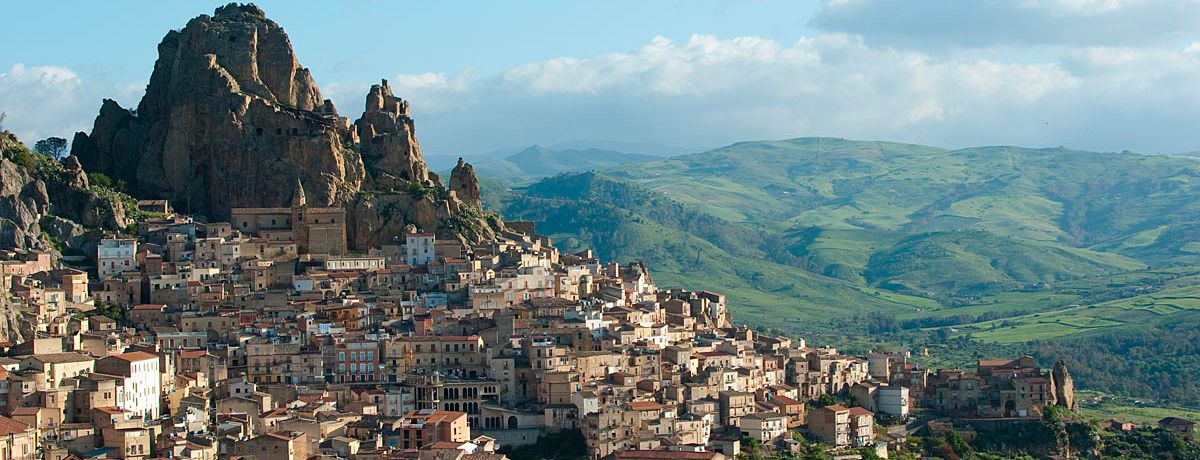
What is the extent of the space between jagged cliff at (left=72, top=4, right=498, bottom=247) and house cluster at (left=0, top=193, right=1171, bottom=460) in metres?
2.76

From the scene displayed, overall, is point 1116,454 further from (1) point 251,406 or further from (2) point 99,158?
(2) point 99,158

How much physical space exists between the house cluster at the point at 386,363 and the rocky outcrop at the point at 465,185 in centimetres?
845

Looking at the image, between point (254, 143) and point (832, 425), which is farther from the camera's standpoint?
point (254, 143)

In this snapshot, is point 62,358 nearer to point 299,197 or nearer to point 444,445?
point 444,445

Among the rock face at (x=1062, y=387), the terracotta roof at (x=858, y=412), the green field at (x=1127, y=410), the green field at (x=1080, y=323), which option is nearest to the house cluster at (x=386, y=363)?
the terracotta roof at (x=858, y=412)

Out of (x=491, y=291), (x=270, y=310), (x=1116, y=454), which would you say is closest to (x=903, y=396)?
(x=1116, y=454)

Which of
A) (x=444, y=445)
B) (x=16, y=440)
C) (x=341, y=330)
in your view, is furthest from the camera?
(x=341, y=330)

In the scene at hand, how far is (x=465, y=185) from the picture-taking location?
4476 inches

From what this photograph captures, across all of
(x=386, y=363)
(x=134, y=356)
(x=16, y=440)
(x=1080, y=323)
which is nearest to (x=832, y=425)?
(x=386, y=363)

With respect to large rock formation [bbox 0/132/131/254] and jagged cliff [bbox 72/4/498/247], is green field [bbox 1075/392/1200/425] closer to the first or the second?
jagged cliff [bbox 72/4/498/247]

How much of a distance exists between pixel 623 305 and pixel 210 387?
85.9 feet

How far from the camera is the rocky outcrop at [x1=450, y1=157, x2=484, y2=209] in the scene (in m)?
113

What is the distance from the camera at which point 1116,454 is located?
9312cm

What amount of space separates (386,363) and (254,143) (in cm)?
2768
